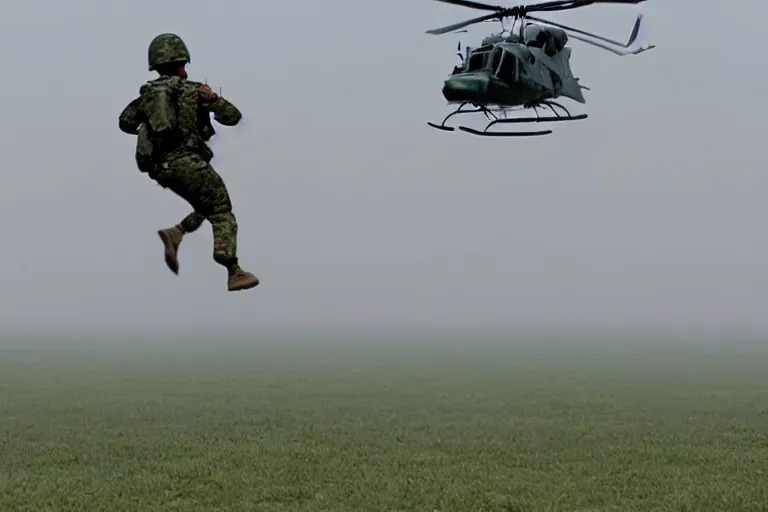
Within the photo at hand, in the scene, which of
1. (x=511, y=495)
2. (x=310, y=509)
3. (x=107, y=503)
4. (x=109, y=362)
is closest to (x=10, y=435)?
(x=107, y=503)

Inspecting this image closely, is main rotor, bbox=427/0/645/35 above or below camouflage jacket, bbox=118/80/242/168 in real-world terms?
above

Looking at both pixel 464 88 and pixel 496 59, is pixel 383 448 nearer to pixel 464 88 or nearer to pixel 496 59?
pixel 496 59

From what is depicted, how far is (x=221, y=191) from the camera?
5.12 metres

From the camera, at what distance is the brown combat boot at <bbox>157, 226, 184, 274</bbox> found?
494 cm

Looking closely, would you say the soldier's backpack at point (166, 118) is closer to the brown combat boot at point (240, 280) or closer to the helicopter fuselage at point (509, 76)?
the brown combat boot at point (240, 280)

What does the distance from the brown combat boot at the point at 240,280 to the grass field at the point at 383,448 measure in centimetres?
3290

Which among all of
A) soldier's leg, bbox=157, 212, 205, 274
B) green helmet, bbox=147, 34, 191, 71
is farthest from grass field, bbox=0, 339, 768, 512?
green helmet, bbox=147, 34, 191, 71

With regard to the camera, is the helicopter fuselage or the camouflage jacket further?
the helicopter fuselage

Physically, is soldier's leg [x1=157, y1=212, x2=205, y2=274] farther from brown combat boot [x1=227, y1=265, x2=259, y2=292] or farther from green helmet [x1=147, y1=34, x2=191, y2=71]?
green helmet [x1=147, y1=34, x2=191, y2=71]

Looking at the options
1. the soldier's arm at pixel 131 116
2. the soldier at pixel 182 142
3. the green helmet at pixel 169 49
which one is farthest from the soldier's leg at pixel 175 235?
the green helmet at pixel 169 49

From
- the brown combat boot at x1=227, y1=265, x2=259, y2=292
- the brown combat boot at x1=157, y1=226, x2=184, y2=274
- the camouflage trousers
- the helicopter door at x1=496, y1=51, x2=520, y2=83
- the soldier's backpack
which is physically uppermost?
the helicopter door at x1=496, y1=51, x2=520, y2=83

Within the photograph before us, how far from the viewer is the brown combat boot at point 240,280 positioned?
15.4ft

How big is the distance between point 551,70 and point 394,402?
62.1m

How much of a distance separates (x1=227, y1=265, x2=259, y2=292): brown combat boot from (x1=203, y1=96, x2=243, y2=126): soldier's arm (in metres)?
0.84
